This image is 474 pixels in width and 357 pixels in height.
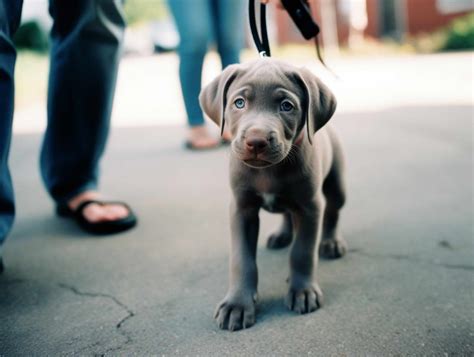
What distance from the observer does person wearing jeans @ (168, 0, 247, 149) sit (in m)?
4.47

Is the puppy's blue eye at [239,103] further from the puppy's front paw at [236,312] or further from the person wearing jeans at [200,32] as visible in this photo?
the person wearing jeans at [200,32]

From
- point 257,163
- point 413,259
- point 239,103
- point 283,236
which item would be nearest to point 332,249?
point 283,236

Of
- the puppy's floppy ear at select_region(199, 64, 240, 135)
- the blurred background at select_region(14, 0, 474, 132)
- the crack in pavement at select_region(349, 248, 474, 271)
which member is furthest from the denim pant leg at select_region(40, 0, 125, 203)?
the crack in pavement at select_region(349, 248, 474, 271)

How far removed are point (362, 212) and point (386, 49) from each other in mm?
15958

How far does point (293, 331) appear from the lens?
1879 mm

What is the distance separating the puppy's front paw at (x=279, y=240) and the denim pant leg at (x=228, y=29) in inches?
92.6

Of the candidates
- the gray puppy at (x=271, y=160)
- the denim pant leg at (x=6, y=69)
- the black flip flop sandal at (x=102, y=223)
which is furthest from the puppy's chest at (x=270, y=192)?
the black flip flop sandal at (x=102, y=223)

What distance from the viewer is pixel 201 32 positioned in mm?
4523

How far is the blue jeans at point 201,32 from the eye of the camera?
14.7 feet

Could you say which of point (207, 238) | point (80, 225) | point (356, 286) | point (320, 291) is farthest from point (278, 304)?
point (80, 225)

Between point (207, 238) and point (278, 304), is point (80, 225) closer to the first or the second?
point (207, 238)

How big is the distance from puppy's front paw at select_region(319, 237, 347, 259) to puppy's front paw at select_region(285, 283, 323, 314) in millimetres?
453

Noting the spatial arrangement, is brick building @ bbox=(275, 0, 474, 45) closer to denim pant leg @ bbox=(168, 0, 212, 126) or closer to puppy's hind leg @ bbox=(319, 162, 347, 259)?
denim pant leg @ bbox=(168, 0, 212, 126)

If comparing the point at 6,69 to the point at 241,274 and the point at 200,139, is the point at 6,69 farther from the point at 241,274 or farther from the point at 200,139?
the point at 200,139
